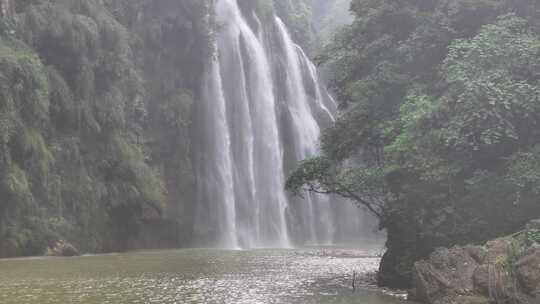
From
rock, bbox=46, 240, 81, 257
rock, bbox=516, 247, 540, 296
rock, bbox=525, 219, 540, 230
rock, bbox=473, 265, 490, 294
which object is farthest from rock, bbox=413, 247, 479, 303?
rock, bbox=46, 240, 81, 257

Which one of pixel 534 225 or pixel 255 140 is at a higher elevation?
pixel 255 140

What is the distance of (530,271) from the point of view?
34.4 feet

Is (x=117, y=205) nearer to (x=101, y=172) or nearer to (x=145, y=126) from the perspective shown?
(x=101, y=172)

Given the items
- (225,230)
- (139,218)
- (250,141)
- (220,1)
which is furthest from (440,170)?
(220,1)

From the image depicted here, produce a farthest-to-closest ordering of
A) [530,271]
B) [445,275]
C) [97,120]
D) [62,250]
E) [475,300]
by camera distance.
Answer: [97,120]
[62,250]
[445,275]
[475,300]
[530,271]

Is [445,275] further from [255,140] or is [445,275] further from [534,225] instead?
[255,140]

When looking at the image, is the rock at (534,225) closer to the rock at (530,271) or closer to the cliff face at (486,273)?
the cliff face at (486,273)

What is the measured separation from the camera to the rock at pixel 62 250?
24422 mm

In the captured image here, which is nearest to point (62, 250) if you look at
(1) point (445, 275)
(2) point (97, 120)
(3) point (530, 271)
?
(2) point (97, 120)

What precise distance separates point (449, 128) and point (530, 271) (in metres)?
3.83

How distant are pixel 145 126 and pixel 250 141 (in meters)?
7.14

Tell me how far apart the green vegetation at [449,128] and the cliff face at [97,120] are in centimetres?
1148

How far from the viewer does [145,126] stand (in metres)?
35.6

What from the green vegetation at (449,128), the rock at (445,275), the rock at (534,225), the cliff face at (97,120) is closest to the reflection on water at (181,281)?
the rock at (445,275)
